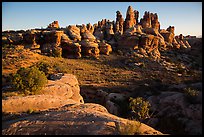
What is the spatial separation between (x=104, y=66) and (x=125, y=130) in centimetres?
3384

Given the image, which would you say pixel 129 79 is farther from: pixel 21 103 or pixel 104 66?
pixel 21 103

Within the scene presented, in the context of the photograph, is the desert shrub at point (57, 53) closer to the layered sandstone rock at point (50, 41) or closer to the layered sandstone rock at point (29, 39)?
the layered sandstone rock at point (50, 41)

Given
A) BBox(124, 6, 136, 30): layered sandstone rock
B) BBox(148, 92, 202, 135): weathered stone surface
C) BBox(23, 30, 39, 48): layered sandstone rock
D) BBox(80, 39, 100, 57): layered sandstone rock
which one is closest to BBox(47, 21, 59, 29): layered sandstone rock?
BBox(23, 30, 39, 48): layered sandstone rock

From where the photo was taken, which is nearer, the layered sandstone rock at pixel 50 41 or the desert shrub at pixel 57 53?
the desert shrub at pixel 57 53

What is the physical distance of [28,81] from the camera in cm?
1530

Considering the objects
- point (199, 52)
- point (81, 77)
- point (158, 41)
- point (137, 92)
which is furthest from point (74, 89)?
point (199, 52)

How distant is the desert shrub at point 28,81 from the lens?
50.1ft

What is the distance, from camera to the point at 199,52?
59000mm

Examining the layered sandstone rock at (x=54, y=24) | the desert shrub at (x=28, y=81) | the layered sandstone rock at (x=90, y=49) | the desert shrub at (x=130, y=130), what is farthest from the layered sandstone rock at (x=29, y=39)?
the desert shrub at (x=130, y=130)

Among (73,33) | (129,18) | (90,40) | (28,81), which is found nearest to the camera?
(28,81)

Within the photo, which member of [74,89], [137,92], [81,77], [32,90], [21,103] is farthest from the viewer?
[81,77]

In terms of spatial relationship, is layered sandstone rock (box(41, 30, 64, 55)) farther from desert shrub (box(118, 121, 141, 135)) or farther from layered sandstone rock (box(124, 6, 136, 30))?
desert shrub (box(118, 121, 141, 135))

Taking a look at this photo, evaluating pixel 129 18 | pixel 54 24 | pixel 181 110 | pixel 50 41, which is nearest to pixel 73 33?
pixel 50 41

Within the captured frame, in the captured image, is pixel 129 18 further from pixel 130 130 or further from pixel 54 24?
pixel 130 130
